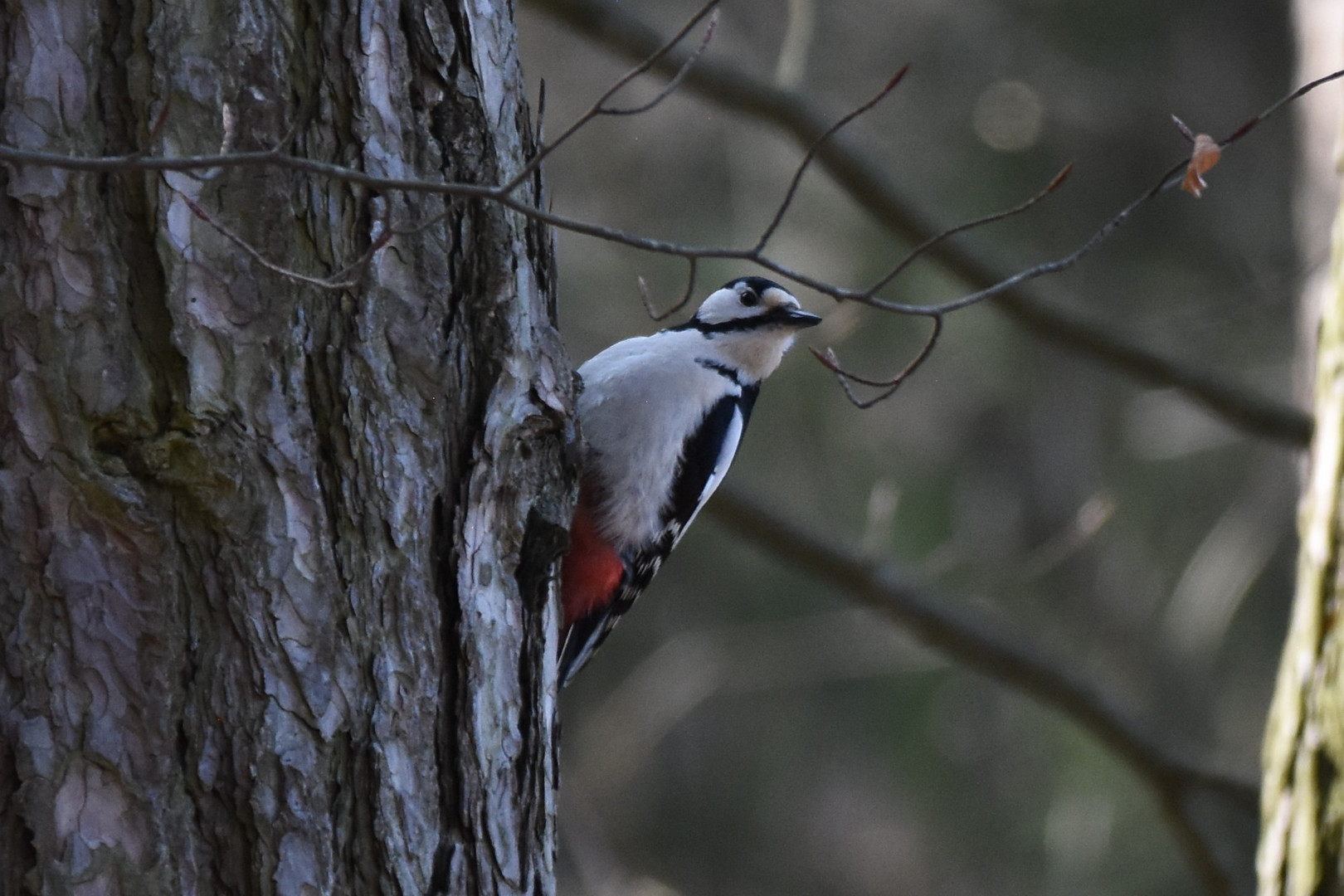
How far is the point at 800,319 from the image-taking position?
4.26 metres

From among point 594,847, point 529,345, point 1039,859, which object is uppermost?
point 1039,859

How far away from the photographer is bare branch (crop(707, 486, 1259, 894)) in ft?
16.0

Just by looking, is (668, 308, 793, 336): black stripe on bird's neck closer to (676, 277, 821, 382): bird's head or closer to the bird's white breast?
(676, 277, 821, 382): bird's head

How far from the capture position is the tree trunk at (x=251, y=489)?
6.32ft

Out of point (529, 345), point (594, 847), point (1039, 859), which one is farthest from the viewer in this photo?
point (1039, 859)

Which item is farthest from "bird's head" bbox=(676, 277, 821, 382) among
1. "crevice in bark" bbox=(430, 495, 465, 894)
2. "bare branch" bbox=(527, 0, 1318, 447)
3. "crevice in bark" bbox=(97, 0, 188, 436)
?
"crevice in bark" bbox=(97, 0, 188, 436)

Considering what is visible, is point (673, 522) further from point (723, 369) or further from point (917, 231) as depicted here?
point (917, 231)

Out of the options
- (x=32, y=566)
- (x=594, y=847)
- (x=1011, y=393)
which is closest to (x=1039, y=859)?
(x=1011, y=393)

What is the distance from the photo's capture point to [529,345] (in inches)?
99.0

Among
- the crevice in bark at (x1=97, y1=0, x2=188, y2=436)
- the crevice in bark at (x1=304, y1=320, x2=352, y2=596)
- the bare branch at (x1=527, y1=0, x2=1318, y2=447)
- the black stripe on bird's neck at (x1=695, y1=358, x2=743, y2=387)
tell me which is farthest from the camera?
the bare branch at (x1=527, y1=0, x2=1318, y2=447)

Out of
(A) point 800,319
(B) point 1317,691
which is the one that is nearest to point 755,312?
(A) point 800,319

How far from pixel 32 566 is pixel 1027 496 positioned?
31.1ft

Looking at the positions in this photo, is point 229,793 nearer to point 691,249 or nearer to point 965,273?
point 691,249

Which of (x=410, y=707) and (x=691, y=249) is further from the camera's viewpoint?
(x=410, y=707)
